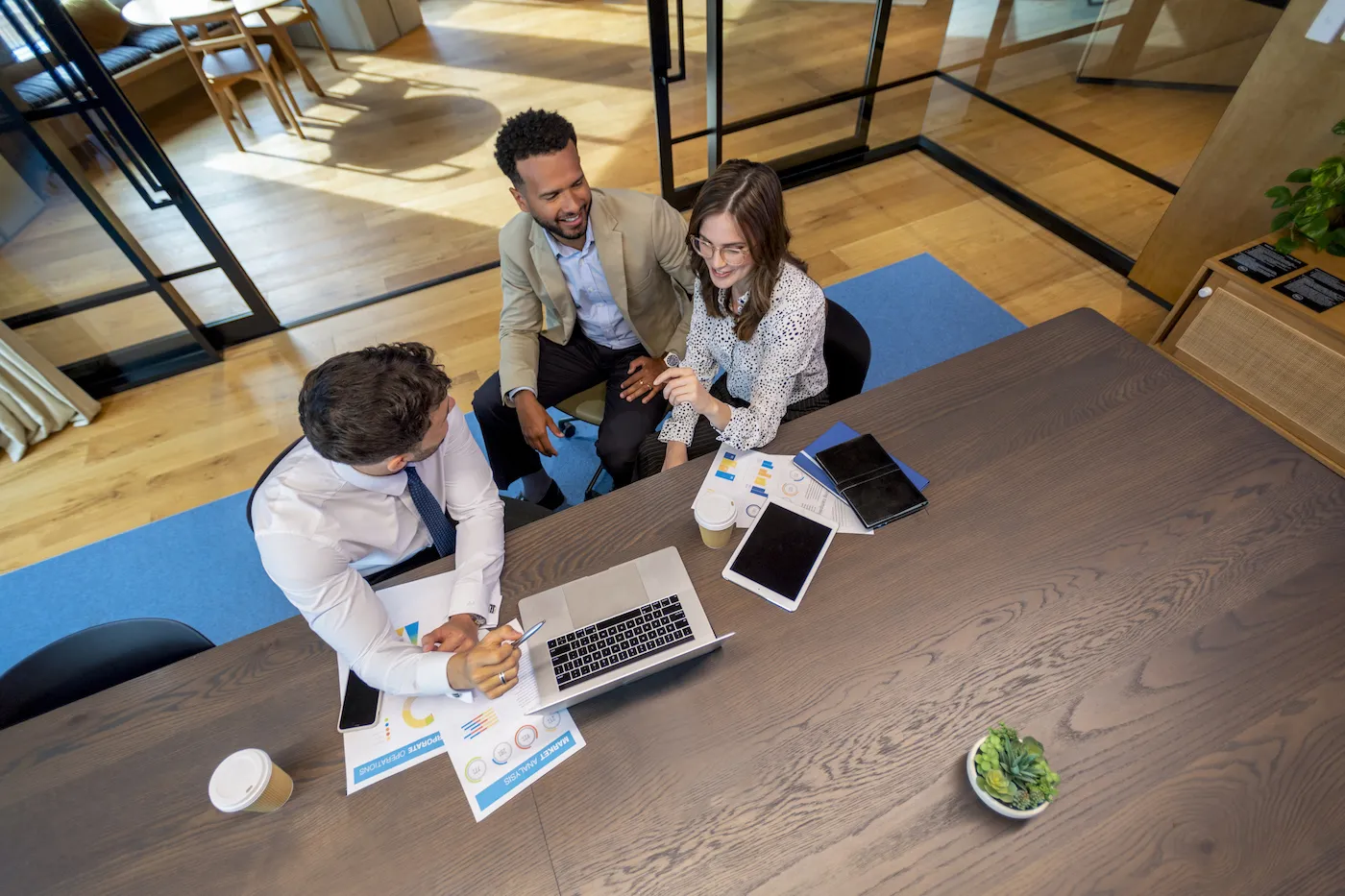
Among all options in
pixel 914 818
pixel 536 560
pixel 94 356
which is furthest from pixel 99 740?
pixel 94 356

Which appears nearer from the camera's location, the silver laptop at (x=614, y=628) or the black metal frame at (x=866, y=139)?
the silver laptop at (x=614, y=628)

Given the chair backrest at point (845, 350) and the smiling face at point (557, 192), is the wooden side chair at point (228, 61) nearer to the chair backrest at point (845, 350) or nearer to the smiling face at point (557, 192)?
the smiling face at point (557, 192)

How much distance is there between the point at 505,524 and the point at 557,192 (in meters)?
0.92

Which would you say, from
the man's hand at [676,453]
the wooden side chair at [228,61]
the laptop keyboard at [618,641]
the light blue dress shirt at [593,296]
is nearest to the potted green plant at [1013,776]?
the laptop keyboard at [618,641]

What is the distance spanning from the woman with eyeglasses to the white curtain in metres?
2.64

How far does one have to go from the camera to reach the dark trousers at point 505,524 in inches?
62.1

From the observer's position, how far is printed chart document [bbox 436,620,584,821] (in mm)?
1026

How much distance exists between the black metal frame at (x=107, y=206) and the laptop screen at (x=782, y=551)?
9.13ft

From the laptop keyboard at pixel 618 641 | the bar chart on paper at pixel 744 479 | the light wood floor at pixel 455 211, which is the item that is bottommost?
the light wood floor at pixel 455 211

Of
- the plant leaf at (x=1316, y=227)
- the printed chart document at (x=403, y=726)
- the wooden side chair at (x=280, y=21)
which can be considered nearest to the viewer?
the printed chart document at (x=403, y=726)

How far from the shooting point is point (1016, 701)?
107 centimetres

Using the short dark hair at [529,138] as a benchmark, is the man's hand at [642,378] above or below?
below

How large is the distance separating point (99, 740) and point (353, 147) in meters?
4.36

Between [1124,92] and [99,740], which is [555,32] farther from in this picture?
[99,740]
